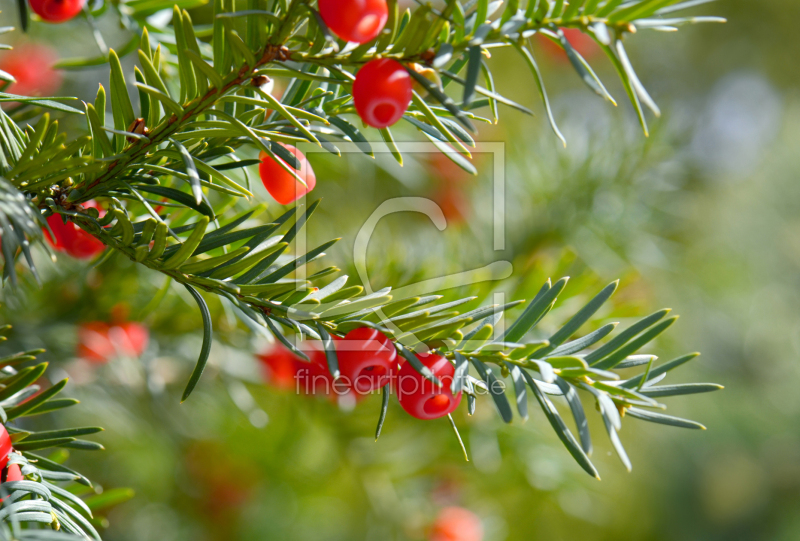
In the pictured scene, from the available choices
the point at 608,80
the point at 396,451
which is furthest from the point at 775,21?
the point at 396,451

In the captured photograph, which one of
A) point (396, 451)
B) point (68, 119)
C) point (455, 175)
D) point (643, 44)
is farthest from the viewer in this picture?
point (643, 44)

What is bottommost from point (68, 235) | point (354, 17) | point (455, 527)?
point (455, 527)

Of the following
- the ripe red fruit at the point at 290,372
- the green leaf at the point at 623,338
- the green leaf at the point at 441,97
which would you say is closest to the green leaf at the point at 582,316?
the green leaf at the point at 623,338

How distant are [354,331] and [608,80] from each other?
2.14 meters

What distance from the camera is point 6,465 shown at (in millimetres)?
315

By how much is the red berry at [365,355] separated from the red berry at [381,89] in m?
0.11

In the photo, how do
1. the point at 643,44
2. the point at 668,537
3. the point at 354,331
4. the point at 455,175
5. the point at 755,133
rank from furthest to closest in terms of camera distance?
the point at 643,44 → the point at 755,133 → the point at 668,537 → the point at 455,175 → the point at 354,331

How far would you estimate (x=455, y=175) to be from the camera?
1173 millimetres

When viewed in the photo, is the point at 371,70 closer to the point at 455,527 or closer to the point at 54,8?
the point at 54,8

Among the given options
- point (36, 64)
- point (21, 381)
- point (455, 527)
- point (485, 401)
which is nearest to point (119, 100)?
point (21, 381)

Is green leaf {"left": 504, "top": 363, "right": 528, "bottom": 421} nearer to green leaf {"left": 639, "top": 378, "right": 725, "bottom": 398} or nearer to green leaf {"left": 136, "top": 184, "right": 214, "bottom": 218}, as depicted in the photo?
green leaf {"left": 639, "top": 378, "right": 725, "bottom": 398}

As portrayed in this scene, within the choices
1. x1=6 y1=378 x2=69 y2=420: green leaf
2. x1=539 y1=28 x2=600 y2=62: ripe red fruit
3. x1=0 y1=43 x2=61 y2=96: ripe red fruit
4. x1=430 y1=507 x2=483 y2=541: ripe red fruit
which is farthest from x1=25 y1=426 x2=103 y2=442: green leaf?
x1=539 y1=28 x2=600 y2=62: ripe red fruit

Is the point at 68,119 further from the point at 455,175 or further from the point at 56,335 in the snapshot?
the point at 455,175

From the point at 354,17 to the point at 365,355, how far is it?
162 mm
